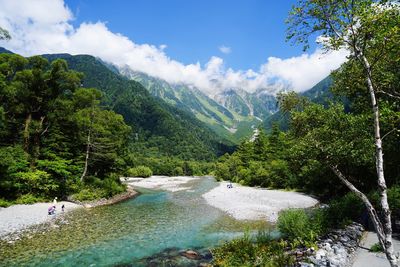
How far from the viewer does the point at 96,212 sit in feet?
120

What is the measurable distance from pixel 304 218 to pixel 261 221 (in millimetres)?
11148

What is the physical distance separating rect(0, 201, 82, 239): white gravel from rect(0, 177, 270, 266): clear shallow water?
2.32 metres

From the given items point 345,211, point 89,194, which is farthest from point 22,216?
point 345,211

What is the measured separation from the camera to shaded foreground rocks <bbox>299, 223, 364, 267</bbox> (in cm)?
1423

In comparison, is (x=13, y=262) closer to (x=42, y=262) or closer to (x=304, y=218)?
(x=42, y=262)

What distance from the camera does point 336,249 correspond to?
15820mm

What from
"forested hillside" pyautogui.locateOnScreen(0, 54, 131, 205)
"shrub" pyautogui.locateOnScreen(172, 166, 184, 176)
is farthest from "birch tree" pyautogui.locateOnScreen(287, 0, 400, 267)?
"shrub" pyautogui.locateOnScreen(172, 166, 184, 176)

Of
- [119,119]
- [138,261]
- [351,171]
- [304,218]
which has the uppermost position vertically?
[119,119]

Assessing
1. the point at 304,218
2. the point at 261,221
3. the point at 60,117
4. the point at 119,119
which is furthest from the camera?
the point at 119,119

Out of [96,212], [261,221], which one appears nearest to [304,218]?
[261,221]

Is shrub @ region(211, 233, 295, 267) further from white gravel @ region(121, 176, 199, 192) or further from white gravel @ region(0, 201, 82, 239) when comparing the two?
white gravel @ region(121, 176, 199, 192)

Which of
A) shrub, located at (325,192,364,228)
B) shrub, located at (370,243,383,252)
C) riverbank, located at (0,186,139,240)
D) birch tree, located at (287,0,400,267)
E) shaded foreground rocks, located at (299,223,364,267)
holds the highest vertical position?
birch tree, located at (287,0,400,267)

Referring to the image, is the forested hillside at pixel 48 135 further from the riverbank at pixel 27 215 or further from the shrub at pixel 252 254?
the shrub at pixel 252 254

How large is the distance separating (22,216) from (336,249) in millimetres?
30815
